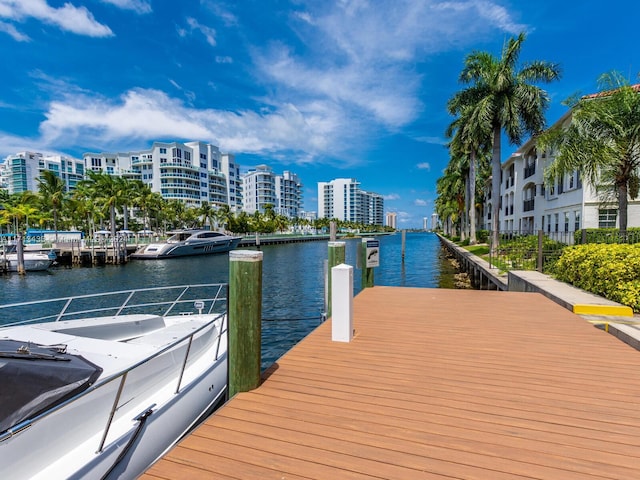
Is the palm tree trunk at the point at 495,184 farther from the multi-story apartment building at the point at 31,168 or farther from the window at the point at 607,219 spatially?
the multi-story apartment building at the point at 31,168

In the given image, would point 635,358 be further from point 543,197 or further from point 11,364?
point 543,197

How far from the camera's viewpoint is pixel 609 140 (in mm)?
12984

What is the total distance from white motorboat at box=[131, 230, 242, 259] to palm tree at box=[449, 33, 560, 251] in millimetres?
36361

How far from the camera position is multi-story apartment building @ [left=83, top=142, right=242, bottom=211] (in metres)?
91.3

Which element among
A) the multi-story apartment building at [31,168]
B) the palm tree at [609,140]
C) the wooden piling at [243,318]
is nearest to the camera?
the wooden piling at [243,318]

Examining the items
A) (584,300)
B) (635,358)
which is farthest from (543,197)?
(635,358)

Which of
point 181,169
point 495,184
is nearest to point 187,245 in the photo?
point 495,184

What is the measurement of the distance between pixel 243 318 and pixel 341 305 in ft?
6.45

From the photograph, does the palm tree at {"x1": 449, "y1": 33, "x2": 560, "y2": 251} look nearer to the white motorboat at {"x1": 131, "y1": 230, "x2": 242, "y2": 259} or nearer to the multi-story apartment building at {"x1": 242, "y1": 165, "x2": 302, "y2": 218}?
the white motorboat at {"x1": 131, "y1": 230, "x2": 242, "y2": 259}

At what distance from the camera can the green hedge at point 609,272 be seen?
7080mm

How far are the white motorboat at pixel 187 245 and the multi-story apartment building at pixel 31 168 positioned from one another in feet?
401

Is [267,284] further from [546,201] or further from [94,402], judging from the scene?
[546,201]

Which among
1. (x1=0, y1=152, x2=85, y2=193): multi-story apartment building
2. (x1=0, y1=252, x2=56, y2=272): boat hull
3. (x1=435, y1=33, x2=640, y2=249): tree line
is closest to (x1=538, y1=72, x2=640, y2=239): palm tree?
(x1=435, y1=33, x2=640, y2=249): tree line

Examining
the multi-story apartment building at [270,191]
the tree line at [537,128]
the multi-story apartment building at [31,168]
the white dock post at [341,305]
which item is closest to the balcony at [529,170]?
the tree line at [537,128]
